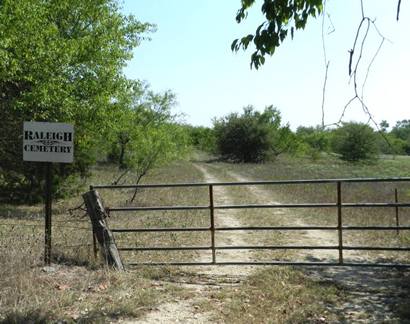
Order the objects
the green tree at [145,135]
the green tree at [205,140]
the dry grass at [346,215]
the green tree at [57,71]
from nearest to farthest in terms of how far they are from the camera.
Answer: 1. the dry grass at [346,215]
2. the green tree at [57,71]
3. the green tree at [145,135]
4. the green tree at [205,140]

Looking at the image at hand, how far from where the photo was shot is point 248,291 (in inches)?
289

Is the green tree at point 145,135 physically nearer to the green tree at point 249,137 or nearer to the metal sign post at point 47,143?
the metal sign post at point 47,143

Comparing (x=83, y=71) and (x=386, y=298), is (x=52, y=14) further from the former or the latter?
(x=386, y=298)

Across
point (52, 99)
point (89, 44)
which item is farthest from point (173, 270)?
point (89, 44)

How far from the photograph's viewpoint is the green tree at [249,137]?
6912 cm

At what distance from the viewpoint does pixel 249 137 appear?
68875 mm

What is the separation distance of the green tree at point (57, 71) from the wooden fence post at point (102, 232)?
5358 millimetres

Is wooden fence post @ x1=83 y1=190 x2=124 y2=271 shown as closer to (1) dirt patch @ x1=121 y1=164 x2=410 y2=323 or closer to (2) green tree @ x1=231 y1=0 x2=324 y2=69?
(1) dirt patch @ x1=121 y1=164 x2=410 y2=323

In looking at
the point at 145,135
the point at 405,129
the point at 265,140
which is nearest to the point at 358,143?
the point at 265,140

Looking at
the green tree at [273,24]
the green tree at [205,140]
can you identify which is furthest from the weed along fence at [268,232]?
the green tree at [205,140]

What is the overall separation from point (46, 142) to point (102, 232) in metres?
1.69

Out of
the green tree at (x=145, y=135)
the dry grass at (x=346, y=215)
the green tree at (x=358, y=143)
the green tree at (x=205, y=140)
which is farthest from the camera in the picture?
the green tree at (x=205, y=140)

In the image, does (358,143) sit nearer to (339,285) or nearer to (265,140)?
(265,140)


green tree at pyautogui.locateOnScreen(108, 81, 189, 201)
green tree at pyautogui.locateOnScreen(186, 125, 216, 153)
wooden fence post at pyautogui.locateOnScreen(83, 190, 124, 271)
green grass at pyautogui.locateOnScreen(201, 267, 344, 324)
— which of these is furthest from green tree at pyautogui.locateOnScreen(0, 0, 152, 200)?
green tree at pyautogui.locateOnScreen(186, 125, 216, 153)
